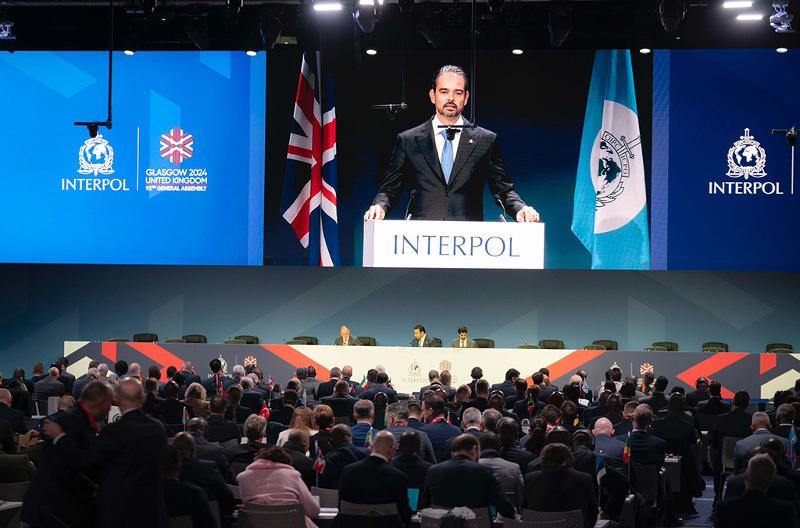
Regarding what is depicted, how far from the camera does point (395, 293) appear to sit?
20266 millimetres

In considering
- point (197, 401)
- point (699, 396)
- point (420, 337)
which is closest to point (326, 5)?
point (420, 337)

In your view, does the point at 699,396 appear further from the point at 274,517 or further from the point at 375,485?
the point at 274,517

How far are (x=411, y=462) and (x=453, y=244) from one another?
9.61m

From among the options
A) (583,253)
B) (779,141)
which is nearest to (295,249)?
(583,253)

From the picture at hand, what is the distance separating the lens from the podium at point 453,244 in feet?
54.0

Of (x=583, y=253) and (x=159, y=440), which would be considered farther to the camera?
(x=583, y=253)

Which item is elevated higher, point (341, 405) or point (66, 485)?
point (66, 485)

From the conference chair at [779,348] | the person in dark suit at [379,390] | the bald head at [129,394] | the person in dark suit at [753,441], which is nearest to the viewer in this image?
the bald head at [129,394]

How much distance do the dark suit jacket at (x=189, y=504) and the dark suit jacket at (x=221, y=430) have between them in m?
3.19

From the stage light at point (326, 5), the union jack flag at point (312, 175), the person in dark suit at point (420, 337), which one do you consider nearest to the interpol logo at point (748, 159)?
the person in dark suit at point (420, 337)

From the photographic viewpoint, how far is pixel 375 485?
6.15m

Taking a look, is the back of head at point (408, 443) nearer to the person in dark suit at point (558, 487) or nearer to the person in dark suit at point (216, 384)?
the person in dark suit at point (558, 487)

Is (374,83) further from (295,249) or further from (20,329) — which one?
(20,329)

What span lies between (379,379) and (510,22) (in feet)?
23.2
